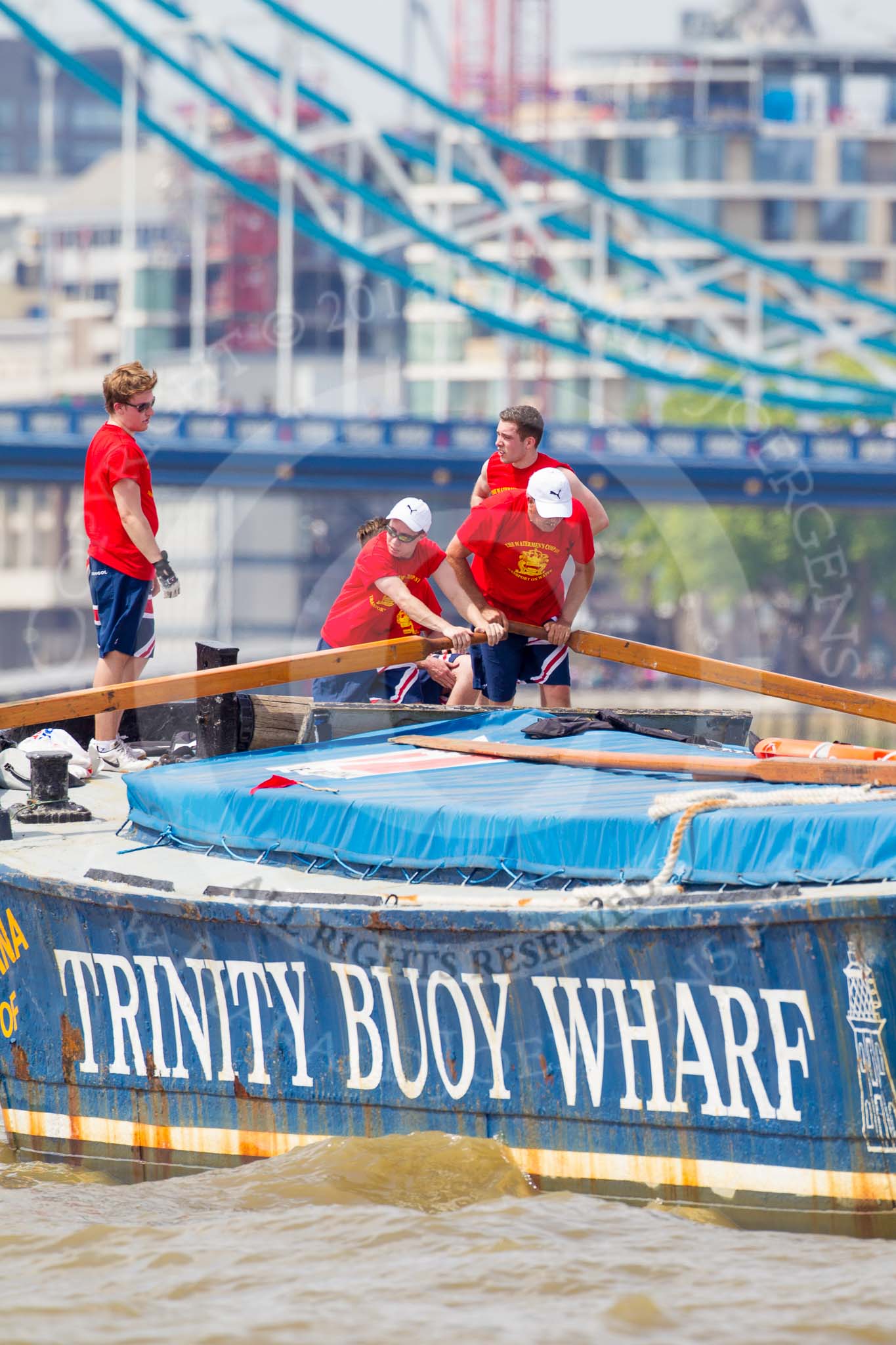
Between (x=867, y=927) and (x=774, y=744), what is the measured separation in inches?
89.2

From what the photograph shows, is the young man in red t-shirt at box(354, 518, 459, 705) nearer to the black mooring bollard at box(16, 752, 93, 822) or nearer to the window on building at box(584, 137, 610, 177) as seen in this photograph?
the black mooring bollard at box(16, 752, 93, 822)

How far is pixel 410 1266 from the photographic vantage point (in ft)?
19.4

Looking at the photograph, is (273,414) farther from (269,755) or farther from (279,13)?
(269,755)

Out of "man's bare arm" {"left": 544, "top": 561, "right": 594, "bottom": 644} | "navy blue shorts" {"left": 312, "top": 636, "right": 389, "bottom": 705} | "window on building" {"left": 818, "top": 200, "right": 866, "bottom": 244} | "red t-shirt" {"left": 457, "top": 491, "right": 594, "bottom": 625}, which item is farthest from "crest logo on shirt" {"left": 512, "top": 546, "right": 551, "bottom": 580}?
"window on building" {"left": 818, "top": 200, "right": 866, "bottom": 244}

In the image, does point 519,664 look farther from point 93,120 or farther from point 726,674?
point 93,120

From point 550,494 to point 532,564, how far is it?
1.86ft

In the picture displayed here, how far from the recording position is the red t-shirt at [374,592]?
372 inches

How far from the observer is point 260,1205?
6555mm

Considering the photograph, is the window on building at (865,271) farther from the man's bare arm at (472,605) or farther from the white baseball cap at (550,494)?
the white baseball cap at (550,494)

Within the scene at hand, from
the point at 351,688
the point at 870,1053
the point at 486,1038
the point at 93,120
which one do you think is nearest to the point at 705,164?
the point at 93,120

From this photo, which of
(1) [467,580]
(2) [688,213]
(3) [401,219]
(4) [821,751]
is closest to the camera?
(4) [821,751]

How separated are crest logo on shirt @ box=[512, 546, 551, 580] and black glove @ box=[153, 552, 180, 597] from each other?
1.62 metres

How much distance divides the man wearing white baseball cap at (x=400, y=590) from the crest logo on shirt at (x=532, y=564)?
0.76 feet

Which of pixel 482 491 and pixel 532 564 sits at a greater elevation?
pixel 482 491
